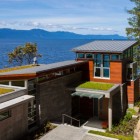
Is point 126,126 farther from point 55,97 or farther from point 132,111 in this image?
point 55,97

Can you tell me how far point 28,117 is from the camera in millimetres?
21938

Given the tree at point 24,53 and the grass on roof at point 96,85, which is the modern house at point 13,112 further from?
the tree at point 24,53

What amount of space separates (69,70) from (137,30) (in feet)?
61.6

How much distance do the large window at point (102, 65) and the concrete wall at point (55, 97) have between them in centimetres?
320

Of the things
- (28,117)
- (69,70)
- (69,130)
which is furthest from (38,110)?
(69,70)

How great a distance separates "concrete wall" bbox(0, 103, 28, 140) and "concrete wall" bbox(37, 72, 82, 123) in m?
2.48

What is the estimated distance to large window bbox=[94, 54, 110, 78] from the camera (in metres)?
30.4

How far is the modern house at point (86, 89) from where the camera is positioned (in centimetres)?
2286

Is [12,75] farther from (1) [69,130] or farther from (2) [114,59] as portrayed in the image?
(2) [114,59]

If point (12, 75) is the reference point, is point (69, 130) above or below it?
below

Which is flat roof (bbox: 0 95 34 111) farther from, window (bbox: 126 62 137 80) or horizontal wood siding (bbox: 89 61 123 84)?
window (bbox: 126 62 137 80)

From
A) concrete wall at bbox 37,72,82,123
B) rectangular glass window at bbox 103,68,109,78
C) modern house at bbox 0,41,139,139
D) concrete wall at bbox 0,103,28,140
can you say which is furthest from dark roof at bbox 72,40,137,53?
concrete wall at bbox 0,103,28,140

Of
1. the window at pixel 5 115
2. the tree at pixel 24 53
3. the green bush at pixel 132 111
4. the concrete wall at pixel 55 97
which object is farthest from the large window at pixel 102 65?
the tree at pixel 24 53

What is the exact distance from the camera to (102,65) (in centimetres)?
3067
